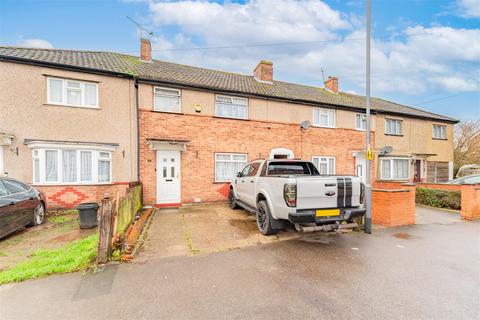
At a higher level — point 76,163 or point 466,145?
point 466,145

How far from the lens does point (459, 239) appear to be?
5.27m

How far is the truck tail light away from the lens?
432 cm

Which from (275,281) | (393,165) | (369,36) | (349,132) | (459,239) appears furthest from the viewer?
(393,165)

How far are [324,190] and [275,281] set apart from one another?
210cm

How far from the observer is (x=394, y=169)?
14.4 m

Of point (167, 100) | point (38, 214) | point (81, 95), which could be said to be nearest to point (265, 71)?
point (167, 100)

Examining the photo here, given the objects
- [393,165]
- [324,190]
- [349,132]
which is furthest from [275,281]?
[393,165]

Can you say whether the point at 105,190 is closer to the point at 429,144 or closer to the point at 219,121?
the point at 219,121

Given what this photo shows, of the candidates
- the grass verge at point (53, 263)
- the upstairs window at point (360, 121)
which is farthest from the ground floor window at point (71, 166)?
the upstairs window at point (360, 121)

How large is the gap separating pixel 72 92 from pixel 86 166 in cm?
302

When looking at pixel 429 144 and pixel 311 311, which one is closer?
pixel 311 311

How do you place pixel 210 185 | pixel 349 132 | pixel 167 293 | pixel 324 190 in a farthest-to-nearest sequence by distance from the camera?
pixel 349 132 → pixel 210 185 → pixel 324 190 → pixel 167 293

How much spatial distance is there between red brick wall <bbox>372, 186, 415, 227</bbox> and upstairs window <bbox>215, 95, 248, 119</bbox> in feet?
22.1

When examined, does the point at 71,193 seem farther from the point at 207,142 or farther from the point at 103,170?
the point at 207,142
